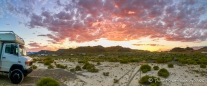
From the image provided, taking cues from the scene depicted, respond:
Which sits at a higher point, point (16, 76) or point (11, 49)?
point (11, 49)

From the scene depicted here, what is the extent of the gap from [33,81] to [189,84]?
1469 centimetres

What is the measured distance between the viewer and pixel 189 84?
52.9 feet

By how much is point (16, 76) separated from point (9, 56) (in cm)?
189

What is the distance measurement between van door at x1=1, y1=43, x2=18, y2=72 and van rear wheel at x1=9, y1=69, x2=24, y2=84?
68 centimetres

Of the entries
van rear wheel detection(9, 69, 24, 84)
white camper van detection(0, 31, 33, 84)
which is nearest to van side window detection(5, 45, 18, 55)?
white camper van detection(0, 31, 33, 84)

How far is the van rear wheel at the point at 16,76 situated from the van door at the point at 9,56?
2.24 feet

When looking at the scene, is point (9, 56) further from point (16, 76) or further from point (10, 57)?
point (16, 76)

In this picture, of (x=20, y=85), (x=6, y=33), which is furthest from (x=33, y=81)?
(x=6, y=33)

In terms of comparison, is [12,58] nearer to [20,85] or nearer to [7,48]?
[7,48]

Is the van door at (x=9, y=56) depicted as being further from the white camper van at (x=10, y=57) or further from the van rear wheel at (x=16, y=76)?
the van rear wheel at (x=16, y=76)

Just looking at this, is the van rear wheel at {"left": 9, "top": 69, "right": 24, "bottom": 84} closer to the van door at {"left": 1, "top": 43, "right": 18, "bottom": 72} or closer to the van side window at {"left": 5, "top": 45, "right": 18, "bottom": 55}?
the van door at {"left": 1, "top": 43, "right": 18, "bottom": 72}

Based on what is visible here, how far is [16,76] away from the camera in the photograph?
571 inches

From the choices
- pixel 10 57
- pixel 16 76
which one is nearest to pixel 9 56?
pixel 10 57

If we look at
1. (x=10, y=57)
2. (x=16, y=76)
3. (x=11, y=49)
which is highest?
(x=11, y=49)
